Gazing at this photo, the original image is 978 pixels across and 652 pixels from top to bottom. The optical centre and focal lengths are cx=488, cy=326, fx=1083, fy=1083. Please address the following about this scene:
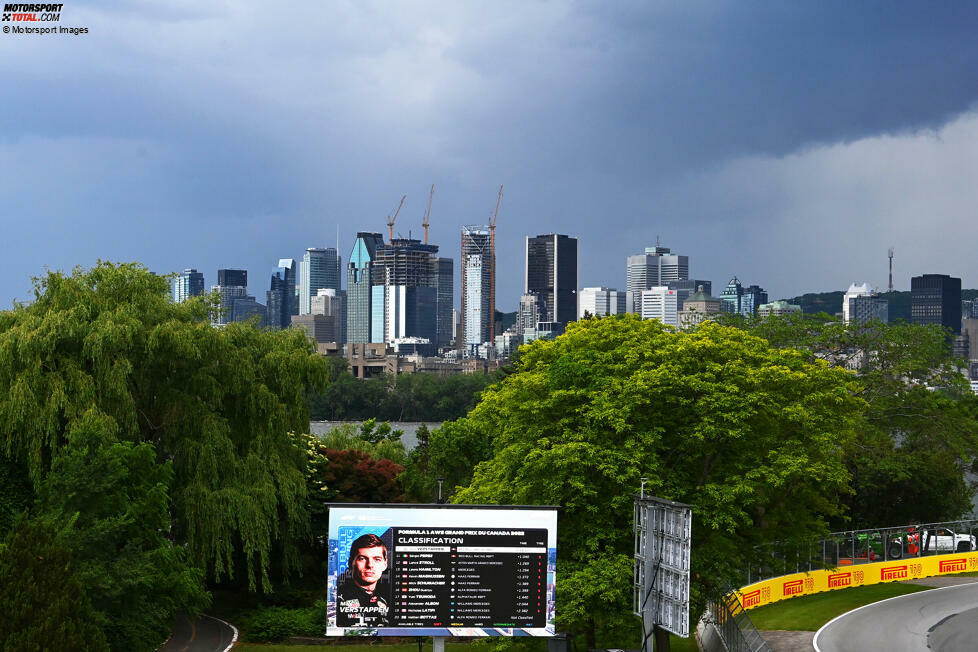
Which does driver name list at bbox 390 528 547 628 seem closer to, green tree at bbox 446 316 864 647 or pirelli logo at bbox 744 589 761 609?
green tree at bbox 446 316 864 647

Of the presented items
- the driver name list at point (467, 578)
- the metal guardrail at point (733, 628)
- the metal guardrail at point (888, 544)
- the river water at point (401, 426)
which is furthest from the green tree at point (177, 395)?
the river water at point (401, 426)

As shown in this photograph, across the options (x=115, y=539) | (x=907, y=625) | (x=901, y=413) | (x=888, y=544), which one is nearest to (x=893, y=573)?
(x=888, y=544)

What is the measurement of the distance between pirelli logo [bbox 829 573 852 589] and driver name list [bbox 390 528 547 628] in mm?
20987

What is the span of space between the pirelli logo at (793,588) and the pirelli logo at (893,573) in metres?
4.25

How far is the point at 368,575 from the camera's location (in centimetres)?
1892

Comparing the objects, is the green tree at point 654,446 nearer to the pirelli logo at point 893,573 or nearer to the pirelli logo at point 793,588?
the pirelli logo at point 793,588

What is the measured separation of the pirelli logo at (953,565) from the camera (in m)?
39.8

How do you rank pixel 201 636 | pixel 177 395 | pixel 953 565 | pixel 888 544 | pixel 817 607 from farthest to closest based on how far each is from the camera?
pixel 953 565 → pixel 888 544 → pixel 817 607 → pixel 201 636 → pixel 177 395

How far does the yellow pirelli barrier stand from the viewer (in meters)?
34.0

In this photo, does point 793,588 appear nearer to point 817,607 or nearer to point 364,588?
point 817,607

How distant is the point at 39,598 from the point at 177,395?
505 inches

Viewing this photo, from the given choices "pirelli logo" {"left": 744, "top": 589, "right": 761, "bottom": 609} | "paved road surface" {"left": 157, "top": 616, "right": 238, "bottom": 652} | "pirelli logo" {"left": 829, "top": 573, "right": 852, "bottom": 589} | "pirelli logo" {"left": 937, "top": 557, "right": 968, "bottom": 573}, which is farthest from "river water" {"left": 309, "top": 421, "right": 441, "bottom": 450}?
"pirelli logo" {"left": 744, "top": 589, "right": 761, "bottom": 609}

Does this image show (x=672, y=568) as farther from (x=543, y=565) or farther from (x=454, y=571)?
(x=454, y=571)

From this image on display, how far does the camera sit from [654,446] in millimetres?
26281
